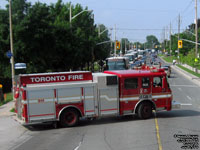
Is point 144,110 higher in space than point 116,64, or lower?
lower

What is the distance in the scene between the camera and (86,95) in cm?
1504

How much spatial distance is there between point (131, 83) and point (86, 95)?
2427 millimetres

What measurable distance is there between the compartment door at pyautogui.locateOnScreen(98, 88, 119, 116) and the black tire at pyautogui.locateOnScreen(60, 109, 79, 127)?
1248 millimetres

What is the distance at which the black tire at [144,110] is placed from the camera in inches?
632

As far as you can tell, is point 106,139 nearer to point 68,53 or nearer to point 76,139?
point 76,139

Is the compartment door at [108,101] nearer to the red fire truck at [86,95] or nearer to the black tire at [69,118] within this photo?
the red fire truck at [86,95]

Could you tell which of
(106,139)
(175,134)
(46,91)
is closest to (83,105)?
(46,91)

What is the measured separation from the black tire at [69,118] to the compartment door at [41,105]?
543 millimetres

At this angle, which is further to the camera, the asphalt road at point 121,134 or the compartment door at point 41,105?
the compartment door at point 41,105

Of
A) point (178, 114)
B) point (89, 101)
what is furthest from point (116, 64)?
point (89, 101)

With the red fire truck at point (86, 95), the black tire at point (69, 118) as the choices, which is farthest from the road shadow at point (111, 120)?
the red fire truck at point (86, 95)

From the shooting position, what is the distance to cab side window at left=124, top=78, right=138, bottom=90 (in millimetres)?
15800

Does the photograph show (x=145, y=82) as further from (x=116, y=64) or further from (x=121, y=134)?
(x=116, y=64)

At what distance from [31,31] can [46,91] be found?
17724 millimetres
